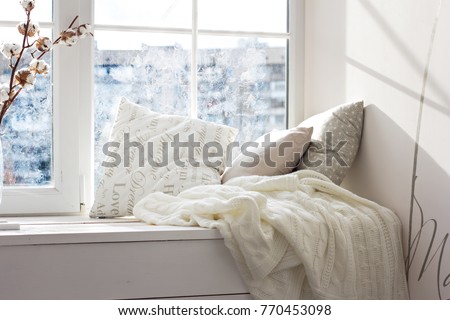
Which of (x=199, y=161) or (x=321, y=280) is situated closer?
(x=321, y=280)

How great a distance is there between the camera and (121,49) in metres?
2.61

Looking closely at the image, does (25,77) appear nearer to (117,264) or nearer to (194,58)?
(117,264)

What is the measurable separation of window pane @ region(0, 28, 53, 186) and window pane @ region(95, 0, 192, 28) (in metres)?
0.24

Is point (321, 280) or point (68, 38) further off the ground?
point (68, 38)

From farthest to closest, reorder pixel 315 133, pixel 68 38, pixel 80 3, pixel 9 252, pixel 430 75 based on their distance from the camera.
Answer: pixel 80 3 < pixel 315 133 < pixel 68 38 < pixel 430 75 < pixel 9 252

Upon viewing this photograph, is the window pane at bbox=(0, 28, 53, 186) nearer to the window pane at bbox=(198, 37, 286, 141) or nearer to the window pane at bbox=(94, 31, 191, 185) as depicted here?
the window pane at bbox=(94, 31, 191, 185)

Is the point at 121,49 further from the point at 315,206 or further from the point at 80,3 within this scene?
the point at 315,206

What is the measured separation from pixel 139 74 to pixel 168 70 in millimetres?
116

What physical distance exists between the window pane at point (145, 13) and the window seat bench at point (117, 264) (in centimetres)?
100

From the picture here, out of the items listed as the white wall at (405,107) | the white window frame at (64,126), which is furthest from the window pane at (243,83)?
the white window frame at (64,126)

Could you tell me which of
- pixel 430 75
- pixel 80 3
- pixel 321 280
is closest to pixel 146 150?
pixel 80 3

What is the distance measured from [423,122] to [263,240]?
580 mm

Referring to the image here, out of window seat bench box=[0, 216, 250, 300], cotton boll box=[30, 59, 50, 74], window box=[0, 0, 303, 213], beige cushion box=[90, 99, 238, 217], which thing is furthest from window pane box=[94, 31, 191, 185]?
window seat bench box=[0, 216, 250, 300]

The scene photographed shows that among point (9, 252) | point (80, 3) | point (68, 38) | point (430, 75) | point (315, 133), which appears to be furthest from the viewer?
point (80, 3)
